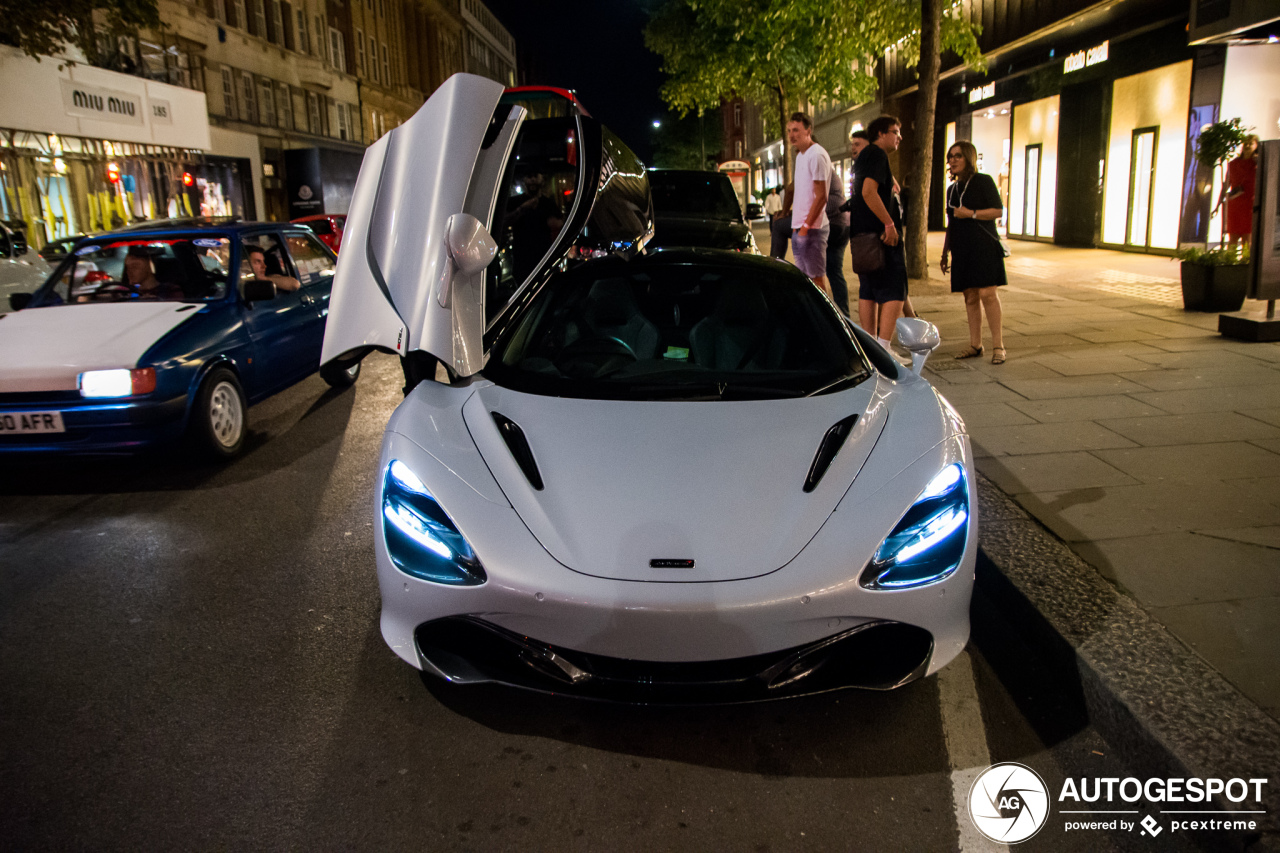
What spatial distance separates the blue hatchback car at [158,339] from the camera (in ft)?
16.7

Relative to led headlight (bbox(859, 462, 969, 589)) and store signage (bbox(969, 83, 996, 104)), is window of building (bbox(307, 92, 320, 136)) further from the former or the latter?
led headlight (bbox(859, 462, 969, 589))

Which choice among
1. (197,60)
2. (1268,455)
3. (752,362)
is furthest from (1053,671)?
(197,60)

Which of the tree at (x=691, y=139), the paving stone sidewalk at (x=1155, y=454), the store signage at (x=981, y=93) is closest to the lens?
the paving stone sidewalk at (x=1155, y=454)

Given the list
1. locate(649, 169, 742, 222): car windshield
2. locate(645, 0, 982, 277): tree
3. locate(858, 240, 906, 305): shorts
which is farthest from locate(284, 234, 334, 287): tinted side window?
locate(645, 0, 982, 277): tree

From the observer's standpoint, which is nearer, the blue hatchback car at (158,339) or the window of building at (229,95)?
the blue hatchback car at (158,339)

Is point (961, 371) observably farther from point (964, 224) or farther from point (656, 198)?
point (656, 198)

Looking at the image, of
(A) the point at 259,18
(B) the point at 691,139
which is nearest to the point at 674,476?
(A) the point at 259,18

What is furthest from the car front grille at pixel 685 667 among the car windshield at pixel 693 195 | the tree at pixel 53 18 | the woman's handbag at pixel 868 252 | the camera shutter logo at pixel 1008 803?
the tree at pixel 53 18

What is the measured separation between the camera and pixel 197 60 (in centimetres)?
2766

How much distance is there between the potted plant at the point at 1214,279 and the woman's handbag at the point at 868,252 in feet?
13.9

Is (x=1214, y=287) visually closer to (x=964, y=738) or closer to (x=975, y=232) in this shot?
(x=975, y=232)

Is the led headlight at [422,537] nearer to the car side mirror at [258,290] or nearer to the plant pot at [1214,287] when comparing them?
the car side mirror at [258,290]

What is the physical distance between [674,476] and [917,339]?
1.38 meters

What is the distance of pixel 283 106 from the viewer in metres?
33.7
